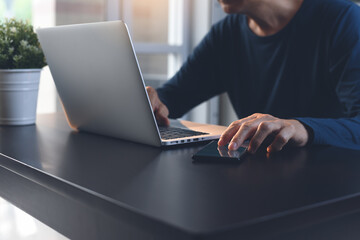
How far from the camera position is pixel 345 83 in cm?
126

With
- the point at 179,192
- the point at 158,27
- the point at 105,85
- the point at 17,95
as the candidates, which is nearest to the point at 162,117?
the point at 105,85

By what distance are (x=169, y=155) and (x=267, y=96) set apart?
A: 896mm

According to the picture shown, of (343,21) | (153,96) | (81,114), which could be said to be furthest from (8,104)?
(343,21)

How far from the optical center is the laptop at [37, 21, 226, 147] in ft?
2.78

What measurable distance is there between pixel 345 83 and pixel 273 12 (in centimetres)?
41

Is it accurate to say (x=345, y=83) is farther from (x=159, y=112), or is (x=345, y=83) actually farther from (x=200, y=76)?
(x=200, y=76)

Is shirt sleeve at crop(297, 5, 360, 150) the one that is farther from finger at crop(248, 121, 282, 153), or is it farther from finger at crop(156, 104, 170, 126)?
finger at crop(156, 104, 170, 126)

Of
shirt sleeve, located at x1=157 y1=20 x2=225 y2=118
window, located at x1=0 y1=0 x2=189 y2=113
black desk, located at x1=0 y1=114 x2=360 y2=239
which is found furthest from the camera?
window, located at x1=0 y1=0 x2=189 y2=113

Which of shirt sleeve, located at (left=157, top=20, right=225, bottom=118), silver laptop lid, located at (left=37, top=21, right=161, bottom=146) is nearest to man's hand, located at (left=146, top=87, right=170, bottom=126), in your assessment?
Answer: silver laptop lid, located at (left=37, top=21, right=161, bottom=146)

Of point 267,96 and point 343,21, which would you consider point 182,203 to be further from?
point 267,96

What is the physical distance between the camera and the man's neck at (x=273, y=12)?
4.97ft

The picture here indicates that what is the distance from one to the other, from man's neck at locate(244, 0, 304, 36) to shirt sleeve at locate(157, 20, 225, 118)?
238 millimetres

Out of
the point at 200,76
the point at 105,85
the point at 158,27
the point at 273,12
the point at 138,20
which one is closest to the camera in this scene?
the point at 105,85

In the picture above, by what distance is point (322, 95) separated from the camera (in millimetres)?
1481
